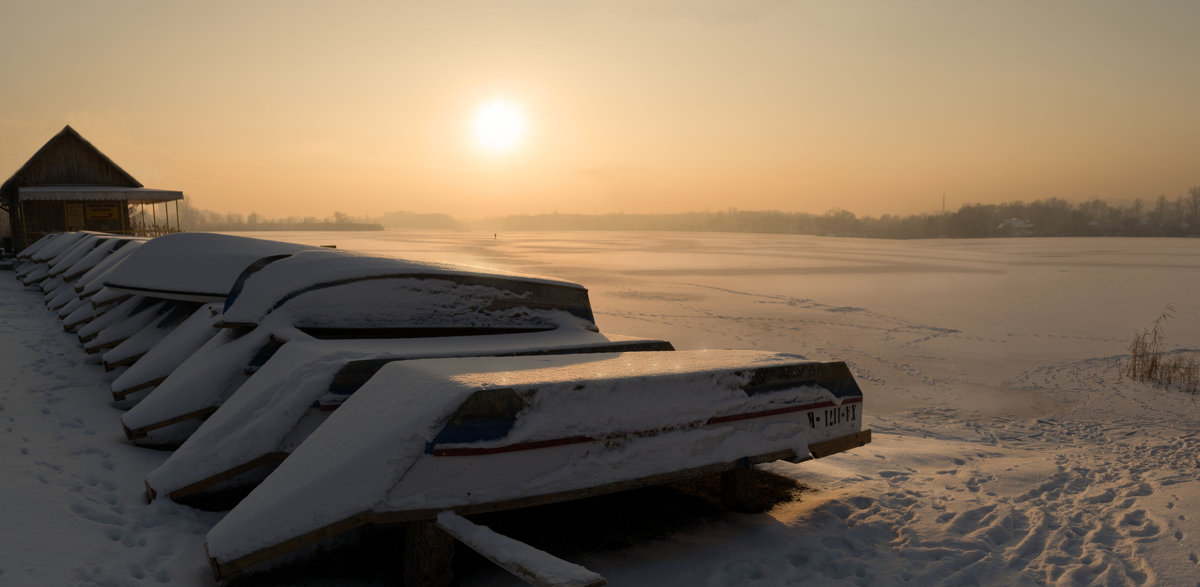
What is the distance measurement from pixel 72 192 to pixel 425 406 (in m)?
33.6

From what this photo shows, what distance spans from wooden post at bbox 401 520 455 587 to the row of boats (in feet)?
0.45

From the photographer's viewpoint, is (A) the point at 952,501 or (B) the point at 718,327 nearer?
(A) the point at 952,501

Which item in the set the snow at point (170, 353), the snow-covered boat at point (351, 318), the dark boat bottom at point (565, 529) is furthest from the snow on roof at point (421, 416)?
the snow at point (170, 353)

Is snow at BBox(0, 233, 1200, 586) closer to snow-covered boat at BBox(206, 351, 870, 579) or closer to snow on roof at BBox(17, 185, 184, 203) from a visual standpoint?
snow-covered boat at BBox(206, 351, 870, 579)

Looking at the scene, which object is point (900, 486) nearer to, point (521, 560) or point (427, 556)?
point (521, 560)

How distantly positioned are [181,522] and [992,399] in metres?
10.2

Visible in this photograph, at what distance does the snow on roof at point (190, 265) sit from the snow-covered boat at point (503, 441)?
15.4 ft

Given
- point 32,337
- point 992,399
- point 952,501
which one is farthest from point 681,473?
point 32,337

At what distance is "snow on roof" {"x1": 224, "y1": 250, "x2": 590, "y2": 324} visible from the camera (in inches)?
206

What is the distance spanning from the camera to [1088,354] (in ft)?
44.1

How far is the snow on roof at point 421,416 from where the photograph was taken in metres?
2.82

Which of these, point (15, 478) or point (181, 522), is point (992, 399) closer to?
point (181, 522)

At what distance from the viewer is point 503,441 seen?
297cm

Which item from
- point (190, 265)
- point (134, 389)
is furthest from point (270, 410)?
point (190, 265)
